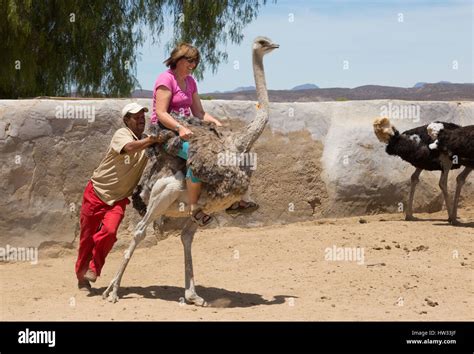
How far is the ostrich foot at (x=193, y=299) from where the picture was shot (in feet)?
22.8

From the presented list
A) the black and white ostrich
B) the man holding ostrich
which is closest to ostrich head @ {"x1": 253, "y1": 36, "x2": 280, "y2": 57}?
the man holding ostrich

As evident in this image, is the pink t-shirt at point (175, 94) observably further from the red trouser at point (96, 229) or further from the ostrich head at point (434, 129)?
the ostrich head at point (434, 129)

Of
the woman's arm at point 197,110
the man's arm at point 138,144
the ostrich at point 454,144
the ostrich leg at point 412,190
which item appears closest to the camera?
the man's arm at point 138,144

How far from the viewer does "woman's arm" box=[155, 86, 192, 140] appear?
673 centimetres

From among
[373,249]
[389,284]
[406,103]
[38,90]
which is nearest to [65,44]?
[38,90]

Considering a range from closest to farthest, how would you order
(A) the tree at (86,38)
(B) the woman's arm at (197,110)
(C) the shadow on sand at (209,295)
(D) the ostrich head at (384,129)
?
(C) the shadow on sand at (209,295) < (B) the woman's arm at (197,110) < (D) the ostrich head at (384,129) < (A) the tree at (86,38)

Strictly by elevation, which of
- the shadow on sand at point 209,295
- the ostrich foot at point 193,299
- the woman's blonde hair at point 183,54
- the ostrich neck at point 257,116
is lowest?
the shadow on sand at point 209,295

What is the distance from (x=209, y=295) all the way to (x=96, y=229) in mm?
1158

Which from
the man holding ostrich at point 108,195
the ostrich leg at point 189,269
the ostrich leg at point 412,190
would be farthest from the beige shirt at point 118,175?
the ostrich leg at point 412,190

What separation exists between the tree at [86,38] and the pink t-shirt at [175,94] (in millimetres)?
9931

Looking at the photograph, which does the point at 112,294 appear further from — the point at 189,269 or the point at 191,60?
the point at 191,60

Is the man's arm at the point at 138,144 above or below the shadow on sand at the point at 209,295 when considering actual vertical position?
above

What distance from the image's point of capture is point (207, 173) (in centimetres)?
662

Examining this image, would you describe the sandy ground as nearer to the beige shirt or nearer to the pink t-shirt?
the beige shirt
